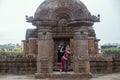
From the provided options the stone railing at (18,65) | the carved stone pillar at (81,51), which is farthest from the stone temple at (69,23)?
the stone railing at (18,65)

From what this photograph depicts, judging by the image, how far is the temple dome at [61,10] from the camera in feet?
70.7

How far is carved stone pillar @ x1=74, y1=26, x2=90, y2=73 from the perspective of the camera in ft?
70.4

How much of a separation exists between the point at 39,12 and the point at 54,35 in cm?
410

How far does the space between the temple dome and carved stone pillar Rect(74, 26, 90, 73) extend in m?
0.89

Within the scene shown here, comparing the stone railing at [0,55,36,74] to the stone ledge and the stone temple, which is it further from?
the stone ledge

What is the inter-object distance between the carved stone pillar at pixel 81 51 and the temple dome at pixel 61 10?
35.0 inches

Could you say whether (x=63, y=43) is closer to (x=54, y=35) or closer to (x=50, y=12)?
(x=54, y=35)

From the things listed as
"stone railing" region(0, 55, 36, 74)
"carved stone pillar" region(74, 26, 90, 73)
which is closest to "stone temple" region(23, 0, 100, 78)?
"carved stone pillar" region(74, 26, 90, 73)

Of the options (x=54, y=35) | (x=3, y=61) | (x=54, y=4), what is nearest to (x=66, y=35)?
(x=54, y=35)

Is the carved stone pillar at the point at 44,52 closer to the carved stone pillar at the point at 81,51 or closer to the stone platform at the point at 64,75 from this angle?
the stone platform at the point at 64,75

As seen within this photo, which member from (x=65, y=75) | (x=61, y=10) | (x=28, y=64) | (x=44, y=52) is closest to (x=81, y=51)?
(x=65, y=75)

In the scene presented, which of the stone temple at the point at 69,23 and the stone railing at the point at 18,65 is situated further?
the stone railing at the point at 18,65

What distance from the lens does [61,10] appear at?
22094 millimetres

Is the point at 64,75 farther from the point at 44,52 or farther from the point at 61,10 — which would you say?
the point at 61,10
